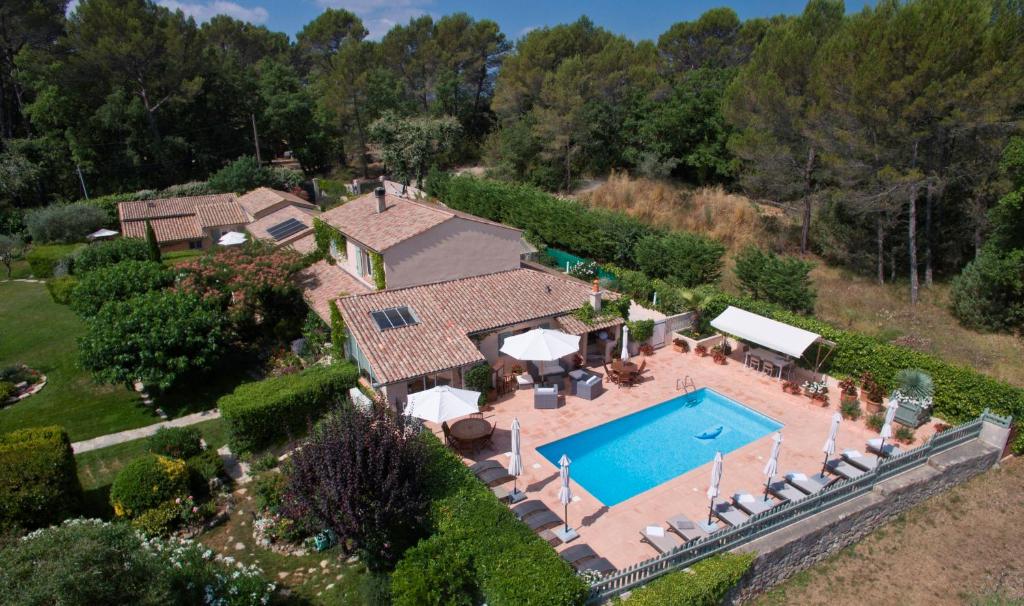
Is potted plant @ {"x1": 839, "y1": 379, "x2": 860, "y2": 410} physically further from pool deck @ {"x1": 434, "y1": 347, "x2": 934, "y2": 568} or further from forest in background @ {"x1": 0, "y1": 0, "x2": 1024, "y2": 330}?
forest in background @ {"x1": 0, "y1": 0, "x2": 1024, "y2": 330}

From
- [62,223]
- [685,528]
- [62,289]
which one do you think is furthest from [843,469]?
[62,223]

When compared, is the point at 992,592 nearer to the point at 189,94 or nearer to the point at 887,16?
the point at 887,16

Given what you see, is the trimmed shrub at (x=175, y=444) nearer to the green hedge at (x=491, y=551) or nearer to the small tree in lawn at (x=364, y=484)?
the small tree in lawn at (x=364, y=484)

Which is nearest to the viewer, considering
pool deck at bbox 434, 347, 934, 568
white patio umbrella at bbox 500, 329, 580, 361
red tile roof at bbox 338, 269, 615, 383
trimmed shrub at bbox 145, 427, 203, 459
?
pool deck at bbox 434, 347, 934, 568

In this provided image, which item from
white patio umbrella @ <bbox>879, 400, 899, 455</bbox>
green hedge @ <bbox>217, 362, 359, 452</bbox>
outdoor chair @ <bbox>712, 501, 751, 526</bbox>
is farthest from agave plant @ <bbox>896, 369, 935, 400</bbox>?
green hedge @ <bbox>217, 362, 359, 452</bbox>

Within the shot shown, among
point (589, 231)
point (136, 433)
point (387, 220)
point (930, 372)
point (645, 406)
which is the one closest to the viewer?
point (930, 372)

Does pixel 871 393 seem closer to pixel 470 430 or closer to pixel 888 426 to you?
pixel 888 426

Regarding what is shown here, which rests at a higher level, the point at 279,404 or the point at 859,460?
the point at 279,404
